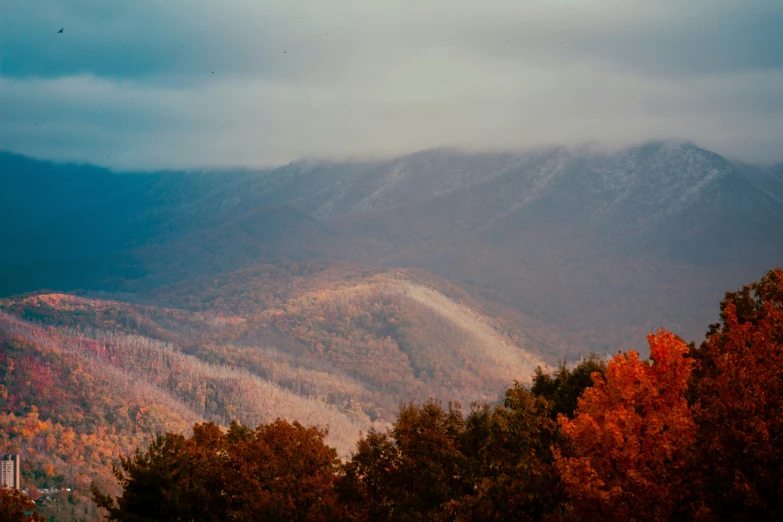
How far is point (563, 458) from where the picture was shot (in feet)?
140

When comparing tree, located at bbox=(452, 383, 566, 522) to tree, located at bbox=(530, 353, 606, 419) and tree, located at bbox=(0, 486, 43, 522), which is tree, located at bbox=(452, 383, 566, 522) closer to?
tree, located at bbox=(530, 353, 606, 419)

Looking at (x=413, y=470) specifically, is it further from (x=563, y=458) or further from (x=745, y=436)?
(x=745, y=436)

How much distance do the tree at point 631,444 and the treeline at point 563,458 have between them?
0.25 ft

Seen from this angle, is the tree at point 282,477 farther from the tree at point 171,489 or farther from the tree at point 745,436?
the tree at point 745,436

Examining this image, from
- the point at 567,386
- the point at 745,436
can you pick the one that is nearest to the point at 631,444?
the point at 745,436

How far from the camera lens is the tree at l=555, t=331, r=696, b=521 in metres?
39.7

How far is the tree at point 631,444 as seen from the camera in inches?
1561

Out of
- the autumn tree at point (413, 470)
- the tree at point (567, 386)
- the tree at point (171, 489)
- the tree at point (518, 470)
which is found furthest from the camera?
the tree at point (567, 386)

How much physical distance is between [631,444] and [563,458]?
3.12 meters

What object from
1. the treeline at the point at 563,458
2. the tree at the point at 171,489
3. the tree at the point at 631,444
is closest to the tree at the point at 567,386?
the treeline at the point at 563,458

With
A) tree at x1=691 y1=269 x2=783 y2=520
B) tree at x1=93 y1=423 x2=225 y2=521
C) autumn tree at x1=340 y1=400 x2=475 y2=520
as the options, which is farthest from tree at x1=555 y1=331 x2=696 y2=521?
tree at x1=93 y1=423 x2=225 y2=521

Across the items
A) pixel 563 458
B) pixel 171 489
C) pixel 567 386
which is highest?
pixel 563 458

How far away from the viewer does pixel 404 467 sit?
55.8 m

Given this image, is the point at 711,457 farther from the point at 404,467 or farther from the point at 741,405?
the point at 404,467
